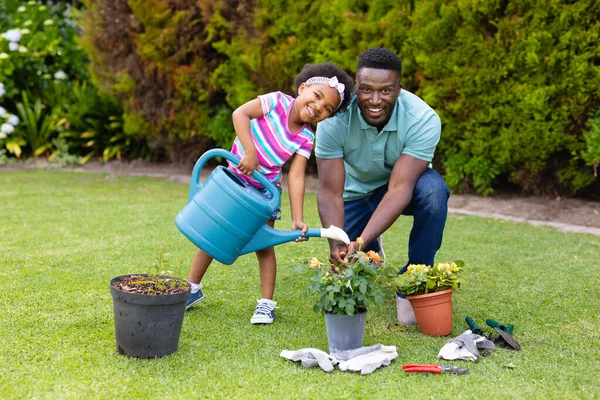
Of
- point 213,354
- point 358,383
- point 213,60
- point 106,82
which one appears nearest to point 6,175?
point 106,82

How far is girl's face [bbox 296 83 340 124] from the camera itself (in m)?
3.03

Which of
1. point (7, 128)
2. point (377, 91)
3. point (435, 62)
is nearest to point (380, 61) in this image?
point (377, 91)

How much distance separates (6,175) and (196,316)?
5.46 metres

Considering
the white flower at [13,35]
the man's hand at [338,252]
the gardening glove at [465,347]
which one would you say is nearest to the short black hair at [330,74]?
the man's hand at [338,252]

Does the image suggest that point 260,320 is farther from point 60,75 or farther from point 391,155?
point 60,75

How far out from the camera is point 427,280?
9.64 feet

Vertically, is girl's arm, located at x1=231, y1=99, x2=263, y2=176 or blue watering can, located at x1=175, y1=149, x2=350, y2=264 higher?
girl's arm, located at x1=231, y1=99, x2=263, y2=176

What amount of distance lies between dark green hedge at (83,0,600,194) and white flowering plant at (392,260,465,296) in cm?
293

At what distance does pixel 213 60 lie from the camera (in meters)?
7.78

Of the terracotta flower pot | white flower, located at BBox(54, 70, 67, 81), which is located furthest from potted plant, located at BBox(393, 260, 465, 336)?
white flower, located at BBox(54, 70, 67, 81)

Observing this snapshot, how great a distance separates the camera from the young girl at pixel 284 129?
3.05 metres

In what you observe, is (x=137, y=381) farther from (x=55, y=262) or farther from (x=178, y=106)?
(x=178, y=106)

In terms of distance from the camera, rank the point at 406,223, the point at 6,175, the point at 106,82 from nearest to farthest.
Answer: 1. the point at 406,223
2. the point at 6,175
3. the point at 106,82

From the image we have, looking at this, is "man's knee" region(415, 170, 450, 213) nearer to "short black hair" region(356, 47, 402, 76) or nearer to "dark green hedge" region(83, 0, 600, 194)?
"short black hair" region(356, 47, 402, 76)
